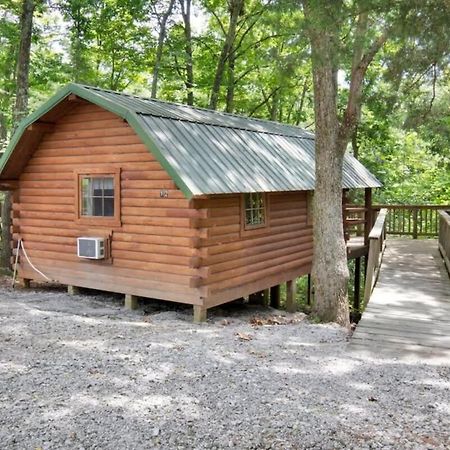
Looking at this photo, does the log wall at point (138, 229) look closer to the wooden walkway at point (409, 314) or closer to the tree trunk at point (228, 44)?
the wooden walkway at point (409, 314)

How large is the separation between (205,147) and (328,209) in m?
2.37

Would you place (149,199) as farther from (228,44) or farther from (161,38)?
(228,44)

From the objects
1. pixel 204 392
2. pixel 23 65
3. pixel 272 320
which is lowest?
pixel 272 320

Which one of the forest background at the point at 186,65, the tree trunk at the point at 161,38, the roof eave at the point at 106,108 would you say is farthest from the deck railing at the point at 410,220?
the roof eave at the point at 106,108

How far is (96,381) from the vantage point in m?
5.20

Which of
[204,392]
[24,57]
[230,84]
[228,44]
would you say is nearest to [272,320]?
[204,392]

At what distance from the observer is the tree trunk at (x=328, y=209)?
8.98m

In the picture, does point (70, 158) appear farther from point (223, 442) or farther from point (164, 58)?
point (164, 58)

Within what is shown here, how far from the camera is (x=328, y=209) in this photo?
360 inches

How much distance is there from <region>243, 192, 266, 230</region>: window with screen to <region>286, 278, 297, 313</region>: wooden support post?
219 centimetres

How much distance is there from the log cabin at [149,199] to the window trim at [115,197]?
0.06 ft

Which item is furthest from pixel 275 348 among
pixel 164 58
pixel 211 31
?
pixel 211 31

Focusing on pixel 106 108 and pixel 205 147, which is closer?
pixel 106 108

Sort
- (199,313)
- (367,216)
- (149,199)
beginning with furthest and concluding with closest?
(367,216) < (149,199) < (199,313)
